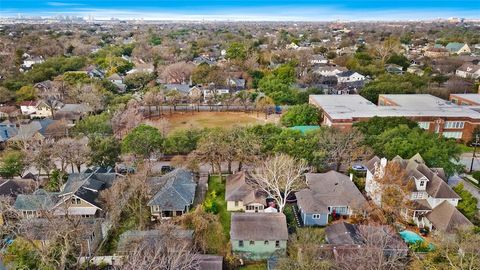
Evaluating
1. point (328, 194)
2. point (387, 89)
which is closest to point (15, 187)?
point (328, 194)

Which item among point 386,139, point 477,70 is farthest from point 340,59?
point 386,139

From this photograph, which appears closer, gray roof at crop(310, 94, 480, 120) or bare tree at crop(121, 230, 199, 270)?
bare tree at crop(121, 230, 199, 270)

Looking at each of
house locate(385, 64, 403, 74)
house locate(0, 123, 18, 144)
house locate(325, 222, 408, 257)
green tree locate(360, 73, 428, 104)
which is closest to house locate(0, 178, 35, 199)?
house locate(0, 123, 18, 144)

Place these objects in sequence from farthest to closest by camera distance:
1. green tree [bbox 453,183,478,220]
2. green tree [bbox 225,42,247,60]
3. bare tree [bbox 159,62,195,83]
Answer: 1. green tree [bbox 225,42,247,60]
2. bare tree [bbox 159,62,195,83]
3. green tree [bbox 453,183,478,220]

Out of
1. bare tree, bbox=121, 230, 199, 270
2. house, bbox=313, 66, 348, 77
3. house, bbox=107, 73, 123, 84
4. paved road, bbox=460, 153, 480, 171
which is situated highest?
house, bbox=313, 66, 348, 77

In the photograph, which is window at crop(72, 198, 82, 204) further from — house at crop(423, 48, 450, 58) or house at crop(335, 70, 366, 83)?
house at crop(423, 48, 450, 58)

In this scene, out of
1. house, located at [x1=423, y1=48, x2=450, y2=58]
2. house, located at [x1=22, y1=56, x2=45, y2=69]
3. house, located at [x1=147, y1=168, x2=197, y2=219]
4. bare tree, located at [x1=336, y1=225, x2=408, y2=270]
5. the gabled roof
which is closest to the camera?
bare tree, located at [x1=336, y1=225, x2=408, y2=270]

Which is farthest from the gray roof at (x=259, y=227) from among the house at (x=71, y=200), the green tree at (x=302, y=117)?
the green tree at (x=302, y=117)

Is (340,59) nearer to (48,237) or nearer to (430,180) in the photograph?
(430,180)
